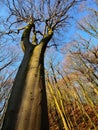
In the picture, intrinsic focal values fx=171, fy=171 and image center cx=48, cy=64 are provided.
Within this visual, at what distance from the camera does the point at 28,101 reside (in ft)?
5.43

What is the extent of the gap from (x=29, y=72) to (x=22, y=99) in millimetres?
432

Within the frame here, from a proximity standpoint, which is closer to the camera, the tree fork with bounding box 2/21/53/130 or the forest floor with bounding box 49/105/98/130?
the tree fork with bounding box 2/21/53/130

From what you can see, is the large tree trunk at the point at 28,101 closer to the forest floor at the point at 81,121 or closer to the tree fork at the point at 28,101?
the tree fork at the point at 28,101

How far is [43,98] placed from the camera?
1.77 meters

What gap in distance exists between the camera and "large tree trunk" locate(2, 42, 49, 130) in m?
1.48

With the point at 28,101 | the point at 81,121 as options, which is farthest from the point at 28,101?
the point at 81,121

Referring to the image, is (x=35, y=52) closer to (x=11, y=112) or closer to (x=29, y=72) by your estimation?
(x=29, y=72)

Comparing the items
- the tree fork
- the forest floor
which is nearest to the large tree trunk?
the tree fork

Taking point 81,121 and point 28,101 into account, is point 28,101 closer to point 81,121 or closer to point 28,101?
point 28,101

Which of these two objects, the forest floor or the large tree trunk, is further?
the forest floor

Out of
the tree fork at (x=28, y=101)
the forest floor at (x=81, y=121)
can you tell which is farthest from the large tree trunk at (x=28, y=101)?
the forest floor at (x=81, y=121)

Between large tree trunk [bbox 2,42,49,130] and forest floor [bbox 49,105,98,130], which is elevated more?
large tree trunk [bbox 2,42,49,130]

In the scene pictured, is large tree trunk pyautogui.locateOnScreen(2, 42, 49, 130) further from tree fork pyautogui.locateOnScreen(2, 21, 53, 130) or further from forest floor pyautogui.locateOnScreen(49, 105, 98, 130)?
forest floor pyautogui.locateOnScreen(49, 105, 98, 130)

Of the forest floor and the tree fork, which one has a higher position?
the tree fork
